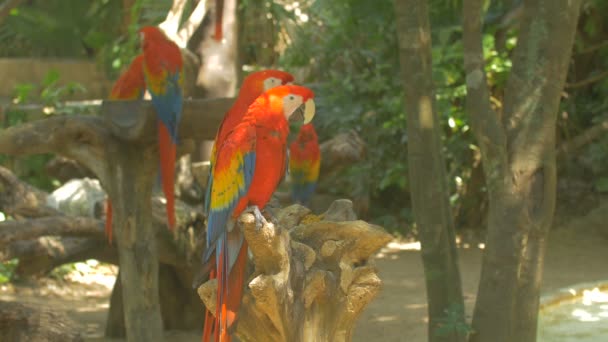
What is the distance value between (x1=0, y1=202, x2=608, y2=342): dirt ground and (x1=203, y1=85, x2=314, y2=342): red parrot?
2.31 m

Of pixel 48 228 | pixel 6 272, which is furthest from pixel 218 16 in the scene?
pixel 6 272

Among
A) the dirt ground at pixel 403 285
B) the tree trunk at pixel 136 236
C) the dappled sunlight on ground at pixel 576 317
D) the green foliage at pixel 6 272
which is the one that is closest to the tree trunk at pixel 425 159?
the dappled sunlight on ground at pixel 576 317

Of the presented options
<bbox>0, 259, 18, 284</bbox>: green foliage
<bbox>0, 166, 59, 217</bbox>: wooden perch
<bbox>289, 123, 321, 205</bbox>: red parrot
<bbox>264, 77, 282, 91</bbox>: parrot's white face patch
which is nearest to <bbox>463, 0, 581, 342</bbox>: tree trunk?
<bbox>264, 77, 282, 91</bbox>: parrot's white face patch

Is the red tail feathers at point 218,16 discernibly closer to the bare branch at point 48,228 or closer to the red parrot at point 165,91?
the red parrot at point 165,91

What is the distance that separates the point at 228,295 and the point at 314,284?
0.71ft

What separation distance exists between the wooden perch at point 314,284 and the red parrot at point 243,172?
6cm

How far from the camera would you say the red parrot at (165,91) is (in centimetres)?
356

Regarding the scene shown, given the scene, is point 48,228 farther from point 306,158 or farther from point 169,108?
point 306,158

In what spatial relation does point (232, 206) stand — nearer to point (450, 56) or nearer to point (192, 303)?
point (192, 303)

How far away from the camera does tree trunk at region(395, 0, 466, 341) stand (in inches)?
124

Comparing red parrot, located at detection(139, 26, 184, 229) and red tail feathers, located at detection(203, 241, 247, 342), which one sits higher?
red parrot, located at detection(139, 26, 184, 229)

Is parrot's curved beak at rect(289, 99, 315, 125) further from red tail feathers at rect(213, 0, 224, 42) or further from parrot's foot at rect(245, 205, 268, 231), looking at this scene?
red tail feathers at rect(213, 0, 224, 42)

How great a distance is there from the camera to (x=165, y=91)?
11.8ft

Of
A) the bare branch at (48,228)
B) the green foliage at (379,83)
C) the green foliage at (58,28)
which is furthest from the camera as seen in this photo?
the green foliage at (58,28)
